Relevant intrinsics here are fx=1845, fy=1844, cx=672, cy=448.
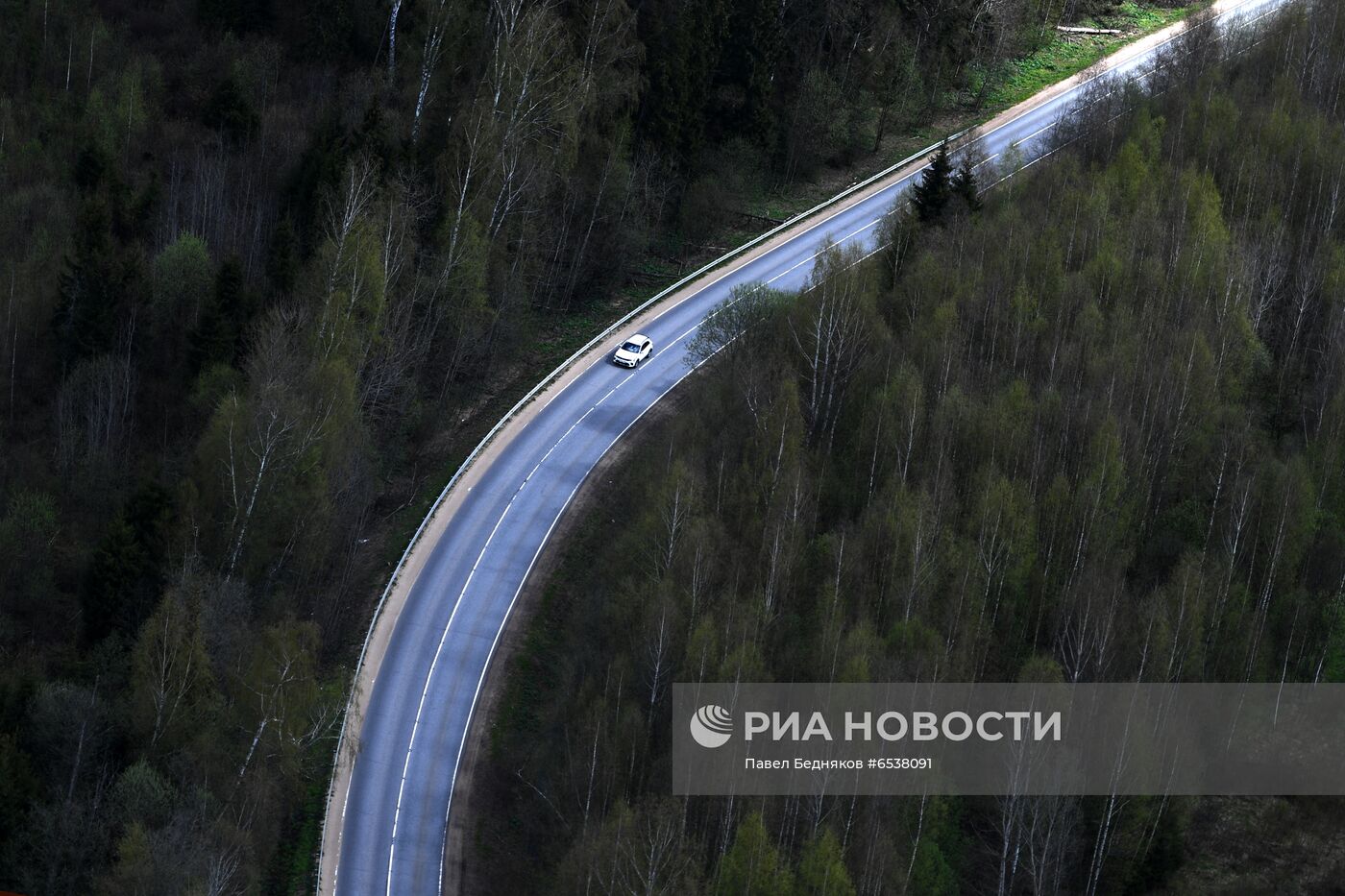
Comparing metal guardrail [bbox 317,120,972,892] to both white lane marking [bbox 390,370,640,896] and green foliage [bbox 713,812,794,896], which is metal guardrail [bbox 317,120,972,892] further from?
green foliage [bbox 713,812,794,896]

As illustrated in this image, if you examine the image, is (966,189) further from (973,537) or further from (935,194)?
(973,537)

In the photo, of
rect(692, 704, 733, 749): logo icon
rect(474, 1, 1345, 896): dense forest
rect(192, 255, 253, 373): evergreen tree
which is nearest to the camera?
rect(474, 1, 1345, 896): dense forest

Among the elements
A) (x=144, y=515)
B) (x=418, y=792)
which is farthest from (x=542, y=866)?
(x=144, y=515)

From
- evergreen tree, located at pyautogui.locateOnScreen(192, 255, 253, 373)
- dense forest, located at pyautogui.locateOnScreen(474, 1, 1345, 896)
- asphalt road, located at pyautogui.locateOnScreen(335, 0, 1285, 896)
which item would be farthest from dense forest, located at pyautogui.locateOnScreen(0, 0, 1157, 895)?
dense forest, located at pyautogui.locateOnScreen(474, 1, 1345, 896)

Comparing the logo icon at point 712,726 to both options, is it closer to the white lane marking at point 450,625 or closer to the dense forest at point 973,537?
the dense forest at point 973,537

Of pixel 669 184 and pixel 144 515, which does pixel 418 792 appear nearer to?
pixel 144 515

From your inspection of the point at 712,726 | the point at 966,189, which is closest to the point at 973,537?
the point at 712,726

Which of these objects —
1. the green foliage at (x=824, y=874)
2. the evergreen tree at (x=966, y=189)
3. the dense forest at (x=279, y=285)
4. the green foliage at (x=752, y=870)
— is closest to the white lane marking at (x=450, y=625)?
the dense forest at (x=279, y=285)
